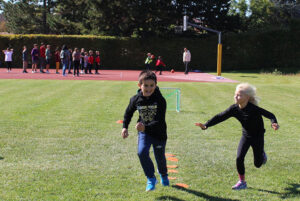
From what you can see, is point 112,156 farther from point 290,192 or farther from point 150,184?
point 290,192

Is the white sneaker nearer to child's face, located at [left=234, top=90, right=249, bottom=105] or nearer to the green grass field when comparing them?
the green grass field

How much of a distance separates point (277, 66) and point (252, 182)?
36.2 metres

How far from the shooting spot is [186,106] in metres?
13.3

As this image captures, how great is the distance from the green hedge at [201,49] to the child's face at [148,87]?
33.3 meters

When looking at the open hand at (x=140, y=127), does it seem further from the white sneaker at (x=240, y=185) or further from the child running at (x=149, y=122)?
the white sneaker at (x=240, y=185)

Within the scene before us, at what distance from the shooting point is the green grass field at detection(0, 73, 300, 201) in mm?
5203

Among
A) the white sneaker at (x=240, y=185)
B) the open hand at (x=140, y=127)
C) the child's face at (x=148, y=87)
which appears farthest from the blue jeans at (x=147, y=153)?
the white sneaker at (x=240, y=185)

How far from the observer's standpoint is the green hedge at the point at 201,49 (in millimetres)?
38031

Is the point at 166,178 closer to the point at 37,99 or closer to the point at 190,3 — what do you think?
the point at 37,99

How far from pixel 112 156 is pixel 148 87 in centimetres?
230

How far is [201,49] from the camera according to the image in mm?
38438

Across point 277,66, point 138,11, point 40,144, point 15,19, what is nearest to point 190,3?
point 138,11

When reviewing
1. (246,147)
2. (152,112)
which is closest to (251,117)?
(246,147)

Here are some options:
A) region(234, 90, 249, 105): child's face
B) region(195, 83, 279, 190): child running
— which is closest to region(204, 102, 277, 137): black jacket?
region(195, 83, 279, 190): child running
